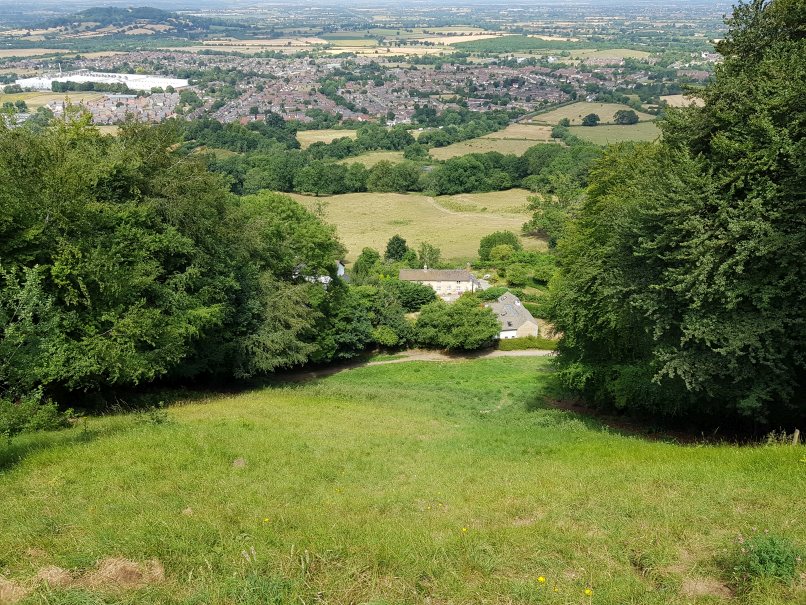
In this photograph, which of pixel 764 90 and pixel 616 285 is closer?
pixel 764 90

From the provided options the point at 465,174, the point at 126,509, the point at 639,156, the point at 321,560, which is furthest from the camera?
the point at 465,174

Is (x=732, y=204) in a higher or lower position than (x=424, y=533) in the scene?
higher

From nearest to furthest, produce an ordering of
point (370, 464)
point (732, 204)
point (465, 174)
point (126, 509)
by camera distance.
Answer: point (126, 509) → point (370, 464) → point (732, 204) → point (465, 174)

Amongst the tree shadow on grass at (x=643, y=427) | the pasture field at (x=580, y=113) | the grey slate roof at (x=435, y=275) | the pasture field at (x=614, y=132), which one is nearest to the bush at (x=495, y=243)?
the grey slate roof at (x=435, y=275)

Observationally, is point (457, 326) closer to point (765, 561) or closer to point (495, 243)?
point (495, 243)


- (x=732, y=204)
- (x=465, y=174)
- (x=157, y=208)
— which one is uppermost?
(x=732, y=204)

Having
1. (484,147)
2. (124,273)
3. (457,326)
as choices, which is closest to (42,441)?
(124,273)

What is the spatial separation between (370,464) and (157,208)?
1299 centimetres

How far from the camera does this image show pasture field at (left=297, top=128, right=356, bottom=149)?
133 m

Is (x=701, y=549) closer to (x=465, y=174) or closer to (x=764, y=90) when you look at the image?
(x=764, y=90)

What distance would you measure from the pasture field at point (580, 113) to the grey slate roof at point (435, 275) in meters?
102

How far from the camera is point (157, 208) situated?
21.0 meters

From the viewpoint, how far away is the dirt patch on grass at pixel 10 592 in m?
6.41

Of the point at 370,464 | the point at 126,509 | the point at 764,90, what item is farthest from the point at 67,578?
the point at 764,90
